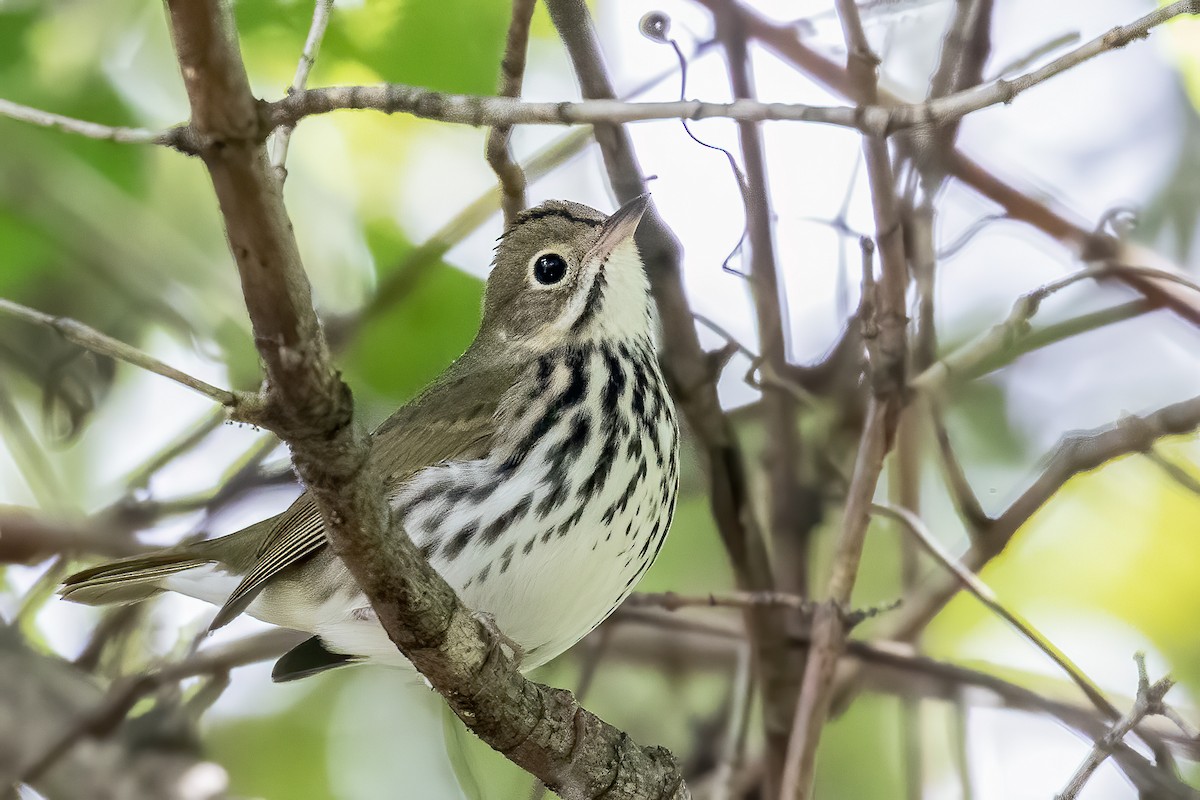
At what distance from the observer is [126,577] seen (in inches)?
131

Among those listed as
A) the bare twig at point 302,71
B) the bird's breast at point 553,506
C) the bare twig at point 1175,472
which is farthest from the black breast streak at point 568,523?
the bare twig at point 1175,472

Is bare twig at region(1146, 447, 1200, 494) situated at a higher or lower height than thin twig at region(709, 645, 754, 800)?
higher

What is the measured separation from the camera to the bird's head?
124 inches

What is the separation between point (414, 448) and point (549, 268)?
2.08 feet

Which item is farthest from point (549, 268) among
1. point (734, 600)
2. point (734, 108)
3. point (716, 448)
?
point (734, 108)

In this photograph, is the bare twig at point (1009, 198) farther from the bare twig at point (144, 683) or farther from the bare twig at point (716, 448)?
the bare twig at point (144, 683)

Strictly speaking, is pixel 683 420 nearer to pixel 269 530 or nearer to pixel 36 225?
pixel 269 530

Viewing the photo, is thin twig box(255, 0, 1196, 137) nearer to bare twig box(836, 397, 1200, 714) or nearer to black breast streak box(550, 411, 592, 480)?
black breast streak box(550, 411, 592, 480)

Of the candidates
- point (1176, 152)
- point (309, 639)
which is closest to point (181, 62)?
point (309, 639)

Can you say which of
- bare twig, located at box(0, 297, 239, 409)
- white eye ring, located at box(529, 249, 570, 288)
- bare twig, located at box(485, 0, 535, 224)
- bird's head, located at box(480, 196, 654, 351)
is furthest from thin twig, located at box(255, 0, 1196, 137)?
white eye ring, located at box(529, 249, 570, 288)

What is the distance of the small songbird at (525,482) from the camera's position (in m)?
2.74

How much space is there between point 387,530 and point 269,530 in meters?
1.40

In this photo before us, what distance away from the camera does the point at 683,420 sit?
3660 millimetres

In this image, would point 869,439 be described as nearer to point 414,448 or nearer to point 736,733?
point 736,733
